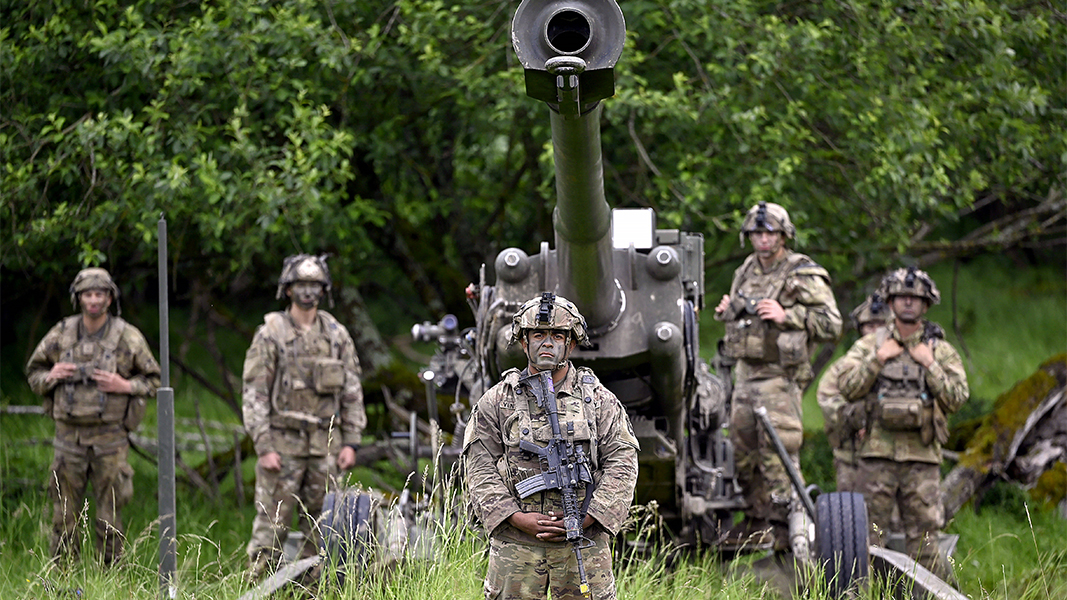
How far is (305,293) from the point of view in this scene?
300 inches

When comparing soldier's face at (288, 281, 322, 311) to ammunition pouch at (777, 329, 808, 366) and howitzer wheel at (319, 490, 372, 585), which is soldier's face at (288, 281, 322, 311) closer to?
howitzer wheel at (319, 490, 372, 585)

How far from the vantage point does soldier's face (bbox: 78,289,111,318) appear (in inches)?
312

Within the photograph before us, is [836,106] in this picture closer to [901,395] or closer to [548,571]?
[901,395]

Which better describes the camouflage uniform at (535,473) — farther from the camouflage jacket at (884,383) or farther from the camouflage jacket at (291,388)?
the camouflage jacket at (884,383)

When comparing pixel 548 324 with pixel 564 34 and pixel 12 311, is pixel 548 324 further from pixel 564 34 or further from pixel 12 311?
pixel 12 311

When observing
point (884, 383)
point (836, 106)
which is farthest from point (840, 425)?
point (836, 106)

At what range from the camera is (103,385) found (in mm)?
7879

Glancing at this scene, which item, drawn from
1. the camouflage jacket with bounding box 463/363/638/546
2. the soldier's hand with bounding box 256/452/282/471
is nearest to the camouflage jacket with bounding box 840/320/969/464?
the camouflage jacket with bounding box 463/363/638/546

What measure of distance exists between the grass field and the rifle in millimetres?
838

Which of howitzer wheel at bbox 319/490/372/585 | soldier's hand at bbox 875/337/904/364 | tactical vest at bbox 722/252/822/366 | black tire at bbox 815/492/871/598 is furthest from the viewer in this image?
tactical vest at bbox 722/252/822/366

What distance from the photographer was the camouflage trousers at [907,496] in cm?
745

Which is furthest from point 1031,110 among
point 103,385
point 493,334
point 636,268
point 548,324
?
point 103,385

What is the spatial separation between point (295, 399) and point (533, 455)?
321cm

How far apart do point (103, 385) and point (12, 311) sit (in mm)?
6668
